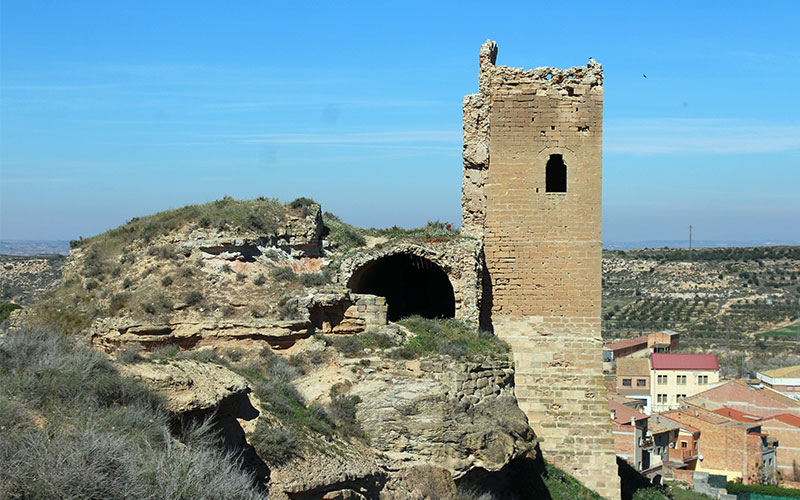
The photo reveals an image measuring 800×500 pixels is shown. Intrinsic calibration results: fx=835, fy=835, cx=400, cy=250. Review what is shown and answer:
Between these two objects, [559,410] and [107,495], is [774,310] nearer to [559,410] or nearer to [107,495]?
[559,410]

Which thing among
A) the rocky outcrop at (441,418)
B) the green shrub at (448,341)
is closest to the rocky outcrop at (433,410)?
the rocky outcrop at (441,418)

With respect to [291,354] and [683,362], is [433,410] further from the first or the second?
[683,362]

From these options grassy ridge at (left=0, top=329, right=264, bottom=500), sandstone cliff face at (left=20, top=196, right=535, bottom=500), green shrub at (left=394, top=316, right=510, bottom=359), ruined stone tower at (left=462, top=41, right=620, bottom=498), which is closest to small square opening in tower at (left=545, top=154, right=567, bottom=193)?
ruined stone tower at (left=462, top=41, right=620, bottom=498)

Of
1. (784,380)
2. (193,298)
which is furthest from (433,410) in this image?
(784,380)

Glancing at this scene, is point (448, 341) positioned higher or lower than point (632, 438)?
higher

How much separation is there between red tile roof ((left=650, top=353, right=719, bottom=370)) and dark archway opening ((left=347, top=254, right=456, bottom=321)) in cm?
3264

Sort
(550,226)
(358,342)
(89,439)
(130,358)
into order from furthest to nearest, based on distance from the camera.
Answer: (550,226) < (358,342) < (130,358) < (89,439)

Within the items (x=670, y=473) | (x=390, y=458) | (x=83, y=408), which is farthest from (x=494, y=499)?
(x=670, y=473)

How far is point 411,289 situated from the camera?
2153 cm

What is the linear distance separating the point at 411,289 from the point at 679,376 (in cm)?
3381

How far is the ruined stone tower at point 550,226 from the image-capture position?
16.9m

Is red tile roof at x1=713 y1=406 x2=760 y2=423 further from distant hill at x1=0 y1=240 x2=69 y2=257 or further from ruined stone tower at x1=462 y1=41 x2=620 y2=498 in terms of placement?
distant hill at x1=0 y1=240 x2=69 y2=257

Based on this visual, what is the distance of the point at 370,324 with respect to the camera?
1487cm

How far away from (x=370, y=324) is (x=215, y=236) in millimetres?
3476
